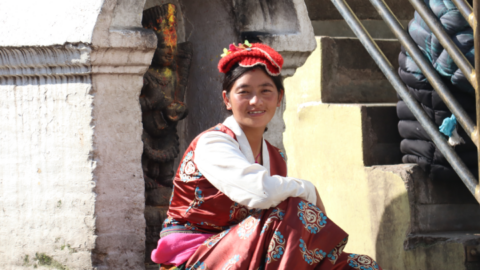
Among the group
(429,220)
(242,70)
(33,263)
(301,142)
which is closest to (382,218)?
(429,220)

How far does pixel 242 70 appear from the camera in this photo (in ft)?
7.56

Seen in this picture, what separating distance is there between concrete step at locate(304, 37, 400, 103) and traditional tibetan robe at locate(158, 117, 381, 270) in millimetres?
1761

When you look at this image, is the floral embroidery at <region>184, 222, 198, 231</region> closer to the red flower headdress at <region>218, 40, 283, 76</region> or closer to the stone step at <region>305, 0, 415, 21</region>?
the red flower headdress at <region>218, 40, 283, 76</region>

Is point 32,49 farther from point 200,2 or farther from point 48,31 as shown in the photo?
point 200,2

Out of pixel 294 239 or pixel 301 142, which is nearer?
pixel 294 239

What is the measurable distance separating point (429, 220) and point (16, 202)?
2.14 metres

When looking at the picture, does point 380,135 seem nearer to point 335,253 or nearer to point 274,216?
point 335,253

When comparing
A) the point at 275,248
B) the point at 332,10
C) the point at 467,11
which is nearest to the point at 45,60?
the point at 275,248

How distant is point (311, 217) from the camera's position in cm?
211

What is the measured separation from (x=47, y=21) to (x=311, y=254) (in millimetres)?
1476

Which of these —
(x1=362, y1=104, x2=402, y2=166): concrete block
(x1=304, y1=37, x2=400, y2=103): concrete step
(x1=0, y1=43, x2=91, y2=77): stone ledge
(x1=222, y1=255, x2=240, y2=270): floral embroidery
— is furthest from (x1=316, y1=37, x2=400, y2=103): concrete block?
(x1=222, y1=255, x2=240, y2=270): floral embroidery

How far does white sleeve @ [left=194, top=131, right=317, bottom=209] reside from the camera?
6.84ft

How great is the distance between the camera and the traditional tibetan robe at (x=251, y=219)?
2.05m

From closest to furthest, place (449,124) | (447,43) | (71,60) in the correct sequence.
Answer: (447,43), (71,60), (449,124)
